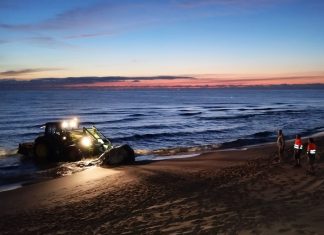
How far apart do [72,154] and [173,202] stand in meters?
11.7

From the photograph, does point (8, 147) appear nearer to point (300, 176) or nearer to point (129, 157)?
point (129, 157)

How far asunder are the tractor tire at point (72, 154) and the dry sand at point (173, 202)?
397cm

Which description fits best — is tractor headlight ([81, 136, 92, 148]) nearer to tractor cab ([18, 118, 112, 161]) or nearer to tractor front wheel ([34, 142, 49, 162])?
tractor cab ([18, 118, 112, 161])

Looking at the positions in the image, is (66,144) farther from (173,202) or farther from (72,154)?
(173,202)

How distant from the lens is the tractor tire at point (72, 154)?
22000mm

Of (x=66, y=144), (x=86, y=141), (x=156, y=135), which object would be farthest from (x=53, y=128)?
(x=156, y=135)

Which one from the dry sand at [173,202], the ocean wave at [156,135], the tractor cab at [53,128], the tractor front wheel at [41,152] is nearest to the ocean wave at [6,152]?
the tractor front wheel at [41,152]

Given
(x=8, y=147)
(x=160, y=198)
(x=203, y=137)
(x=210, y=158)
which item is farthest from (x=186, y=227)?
(x=203, y=137)

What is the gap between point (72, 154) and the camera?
2206 cm

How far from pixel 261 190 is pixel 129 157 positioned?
904 cm

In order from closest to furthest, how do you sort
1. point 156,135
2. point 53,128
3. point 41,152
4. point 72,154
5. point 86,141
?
point 72,154
point 86,141
point 41,152
point 53,128
point 156,135

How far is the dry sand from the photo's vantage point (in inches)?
368

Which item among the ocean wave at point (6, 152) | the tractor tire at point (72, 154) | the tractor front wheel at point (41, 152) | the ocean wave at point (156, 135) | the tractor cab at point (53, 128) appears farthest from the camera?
the ocean wave at point (156, 135)

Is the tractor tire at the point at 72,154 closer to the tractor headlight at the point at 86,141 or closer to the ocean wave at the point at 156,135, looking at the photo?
the tractor headlight at the point at 86,141
